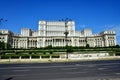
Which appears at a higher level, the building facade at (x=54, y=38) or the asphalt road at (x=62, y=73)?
the building facade at (x=54, y=38)

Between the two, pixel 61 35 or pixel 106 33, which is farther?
pixel 61 35

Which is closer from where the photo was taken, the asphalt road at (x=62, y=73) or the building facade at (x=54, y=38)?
the asphalt road at (x=62, y=73)

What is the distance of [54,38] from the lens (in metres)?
159

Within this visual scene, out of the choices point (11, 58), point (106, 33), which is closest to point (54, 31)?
point (106, 33)

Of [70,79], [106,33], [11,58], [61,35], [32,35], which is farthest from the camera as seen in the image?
[32,35]

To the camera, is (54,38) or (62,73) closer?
(62,73)

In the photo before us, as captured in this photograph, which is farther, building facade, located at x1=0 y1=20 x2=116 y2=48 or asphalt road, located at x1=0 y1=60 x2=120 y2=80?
building facade, located at x1=0 y1=20 x2=116 y2=48

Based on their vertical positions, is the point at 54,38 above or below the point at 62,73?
above

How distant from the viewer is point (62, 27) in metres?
168

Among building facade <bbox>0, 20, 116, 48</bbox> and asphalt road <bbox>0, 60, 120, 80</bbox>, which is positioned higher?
building facade <bbox>0, 20, 116, 48</bbox>

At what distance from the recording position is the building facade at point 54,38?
157 meters

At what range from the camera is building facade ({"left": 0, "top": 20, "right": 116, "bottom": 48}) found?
514ft

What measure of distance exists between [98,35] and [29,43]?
6817cm

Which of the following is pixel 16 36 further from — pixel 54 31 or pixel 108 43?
pixel 108 43
